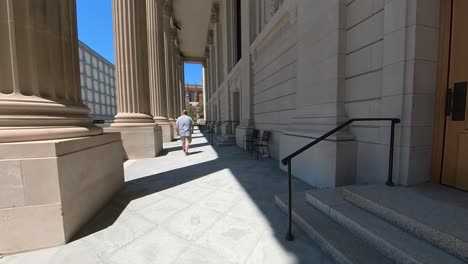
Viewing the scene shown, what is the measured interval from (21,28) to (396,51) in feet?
15.5

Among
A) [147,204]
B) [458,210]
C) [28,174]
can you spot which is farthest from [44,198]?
[458,210]

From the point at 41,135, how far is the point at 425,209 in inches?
163

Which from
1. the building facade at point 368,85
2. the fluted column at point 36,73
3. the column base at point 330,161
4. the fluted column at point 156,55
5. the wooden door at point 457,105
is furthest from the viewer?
the fluted column at point 156,55

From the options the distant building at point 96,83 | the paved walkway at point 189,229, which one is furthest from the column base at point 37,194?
the distant building at point 96,83

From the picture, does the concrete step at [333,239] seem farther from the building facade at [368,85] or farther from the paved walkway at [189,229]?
the building facade at [368,85]

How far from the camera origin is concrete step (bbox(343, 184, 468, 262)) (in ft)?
5.82

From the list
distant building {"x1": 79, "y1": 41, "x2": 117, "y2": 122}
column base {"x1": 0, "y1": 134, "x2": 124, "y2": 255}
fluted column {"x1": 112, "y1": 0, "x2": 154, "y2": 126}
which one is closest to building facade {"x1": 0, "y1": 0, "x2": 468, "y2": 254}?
column base {"x1": 0, "y1": 134, "x2": 124, "y2": 255}

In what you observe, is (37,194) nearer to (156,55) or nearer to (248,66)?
(248,66)

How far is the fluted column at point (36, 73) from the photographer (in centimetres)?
253

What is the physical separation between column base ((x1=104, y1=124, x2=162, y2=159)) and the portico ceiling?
16027 mm

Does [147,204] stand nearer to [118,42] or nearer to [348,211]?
[348,211]

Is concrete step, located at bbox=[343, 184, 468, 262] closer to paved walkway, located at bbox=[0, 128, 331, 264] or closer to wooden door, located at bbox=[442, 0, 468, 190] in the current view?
wooden door, located at bbox=[442, 0, 468, 190]

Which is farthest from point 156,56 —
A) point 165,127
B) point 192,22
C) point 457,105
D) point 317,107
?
point 192,22

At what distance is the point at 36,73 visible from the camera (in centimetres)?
275
